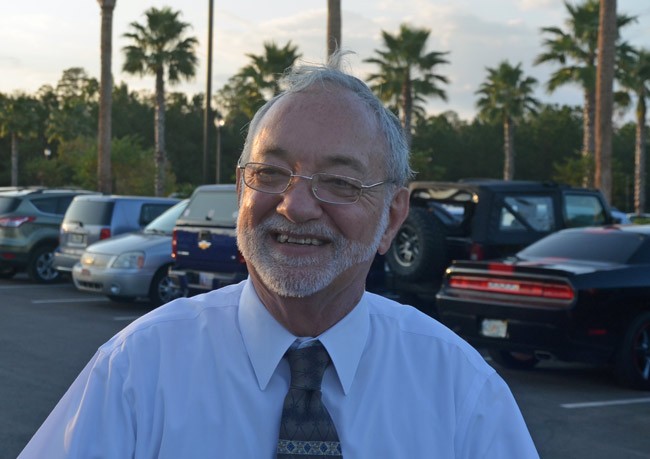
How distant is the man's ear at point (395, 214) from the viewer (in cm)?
252

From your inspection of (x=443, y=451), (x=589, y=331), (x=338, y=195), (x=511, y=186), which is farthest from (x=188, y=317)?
(x=511, y=186)

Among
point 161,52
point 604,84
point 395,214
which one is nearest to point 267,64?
point 161,52

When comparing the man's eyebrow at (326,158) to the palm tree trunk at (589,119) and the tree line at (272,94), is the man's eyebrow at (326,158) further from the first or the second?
the palm tree trunk at (589,119)

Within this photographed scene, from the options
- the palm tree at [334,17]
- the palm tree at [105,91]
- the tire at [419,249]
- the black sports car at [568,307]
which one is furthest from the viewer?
the palm tree at [105,91]

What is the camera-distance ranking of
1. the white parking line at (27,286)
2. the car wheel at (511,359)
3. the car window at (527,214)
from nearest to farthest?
the car wheel at (511,359) < the car window at (527,214) < the white parking line at (27,286)

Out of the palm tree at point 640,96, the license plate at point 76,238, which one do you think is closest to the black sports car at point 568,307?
the license plate at point 76,238

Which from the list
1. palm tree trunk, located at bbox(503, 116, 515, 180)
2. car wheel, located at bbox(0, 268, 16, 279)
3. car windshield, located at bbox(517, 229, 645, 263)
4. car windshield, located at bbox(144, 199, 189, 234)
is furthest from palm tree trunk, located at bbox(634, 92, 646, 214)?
car windshield, located at bbox(517, 229, 645, 263)

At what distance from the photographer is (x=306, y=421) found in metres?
2.13

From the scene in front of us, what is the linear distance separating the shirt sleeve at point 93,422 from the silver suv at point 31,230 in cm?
1745

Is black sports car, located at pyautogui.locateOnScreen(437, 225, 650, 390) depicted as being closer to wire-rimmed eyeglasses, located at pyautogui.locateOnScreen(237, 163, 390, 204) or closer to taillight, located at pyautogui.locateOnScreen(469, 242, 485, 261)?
taillight, located at pyautogui.locateOnScreen(469, 242, 485, 261)

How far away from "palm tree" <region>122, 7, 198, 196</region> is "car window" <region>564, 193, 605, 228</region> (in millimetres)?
27315

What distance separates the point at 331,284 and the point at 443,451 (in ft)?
1.41

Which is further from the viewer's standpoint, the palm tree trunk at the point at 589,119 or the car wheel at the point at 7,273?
the palm tree trunk at the point at 589,119

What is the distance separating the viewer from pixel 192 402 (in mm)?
2141
